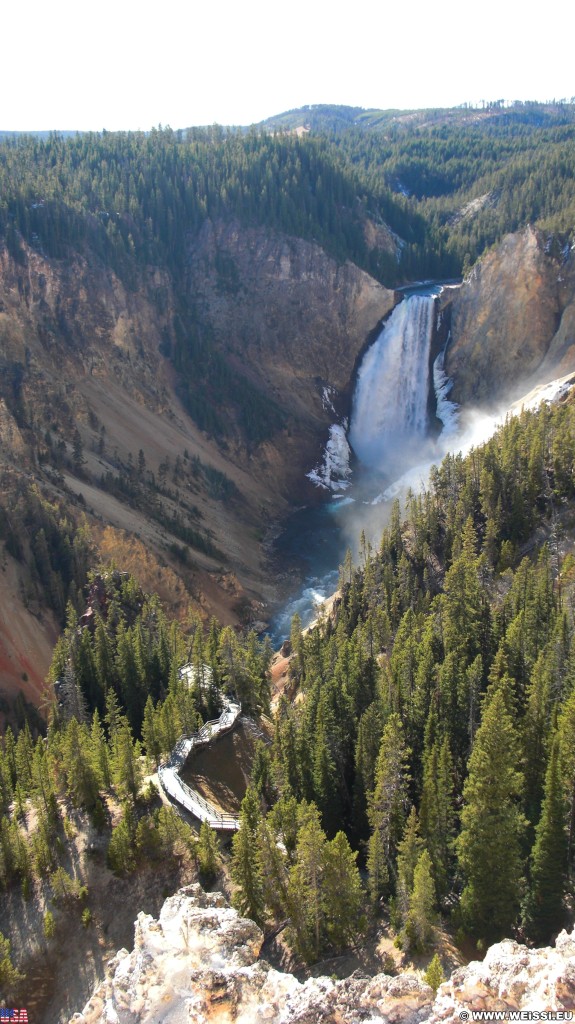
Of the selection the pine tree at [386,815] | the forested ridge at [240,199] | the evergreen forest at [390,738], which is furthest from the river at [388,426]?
the pine tree at [386,815]

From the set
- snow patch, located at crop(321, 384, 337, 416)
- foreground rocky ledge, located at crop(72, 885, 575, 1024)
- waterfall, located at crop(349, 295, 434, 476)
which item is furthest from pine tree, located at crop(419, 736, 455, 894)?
snow patch, located at crop(321, 384, 337, 416)

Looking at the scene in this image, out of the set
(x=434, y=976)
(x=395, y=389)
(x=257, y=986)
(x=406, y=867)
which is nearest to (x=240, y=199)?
(x=395, y=389)

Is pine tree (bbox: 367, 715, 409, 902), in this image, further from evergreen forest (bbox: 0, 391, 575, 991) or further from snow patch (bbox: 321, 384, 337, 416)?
snow patch (bbox: 321, 384, 337, 416)

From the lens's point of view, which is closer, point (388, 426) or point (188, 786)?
point (188, 786)

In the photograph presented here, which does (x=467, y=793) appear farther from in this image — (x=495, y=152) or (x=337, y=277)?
(x=495, y=152)

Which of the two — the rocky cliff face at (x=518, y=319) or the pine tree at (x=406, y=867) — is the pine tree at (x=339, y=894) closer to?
the pine tree at (x=406, y=867)

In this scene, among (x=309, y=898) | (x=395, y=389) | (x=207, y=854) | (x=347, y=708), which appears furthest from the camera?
(x=395, y=389)

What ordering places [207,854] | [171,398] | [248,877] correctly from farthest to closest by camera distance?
[171,398], [207,854], [248,877]

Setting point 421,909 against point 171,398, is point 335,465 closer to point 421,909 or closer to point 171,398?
point 171,398
